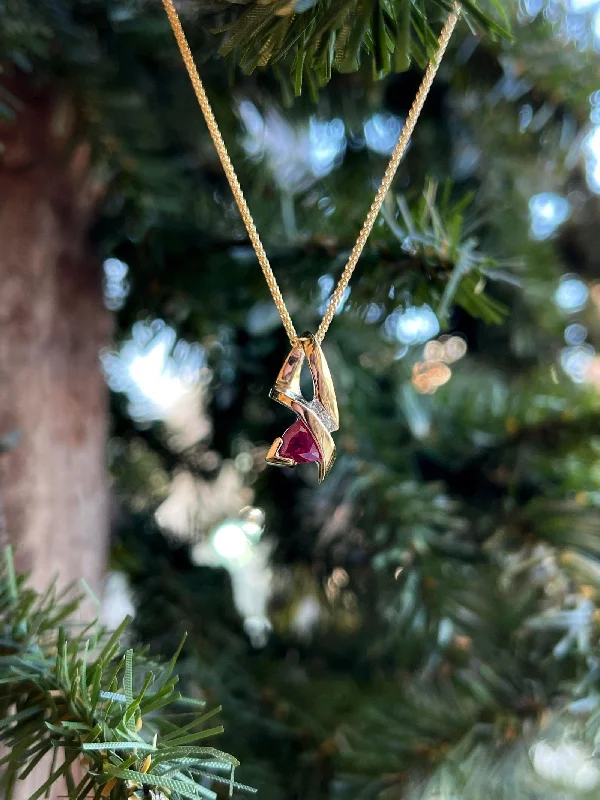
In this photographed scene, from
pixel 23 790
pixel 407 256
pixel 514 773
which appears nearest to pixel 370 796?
pixel 514 773

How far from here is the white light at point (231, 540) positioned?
520 millimetres

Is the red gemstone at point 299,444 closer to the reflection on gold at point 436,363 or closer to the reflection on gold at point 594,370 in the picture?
the reflection on gold at point 436,363

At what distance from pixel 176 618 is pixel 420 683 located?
0.64ft

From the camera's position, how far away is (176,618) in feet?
1.56

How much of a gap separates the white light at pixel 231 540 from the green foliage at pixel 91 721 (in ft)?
0.83

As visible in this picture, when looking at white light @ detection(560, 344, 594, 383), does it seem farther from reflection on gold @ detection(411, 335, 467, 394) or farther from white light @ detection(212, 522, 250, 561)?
white light @ detection(212, 522, 250, 561)

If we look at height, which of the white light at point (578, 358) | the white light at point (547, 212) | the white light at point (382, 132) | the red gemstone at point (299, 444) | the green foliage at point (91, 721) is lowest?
the green foliage at point (91, 721)

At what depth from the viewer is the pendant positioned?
292mm

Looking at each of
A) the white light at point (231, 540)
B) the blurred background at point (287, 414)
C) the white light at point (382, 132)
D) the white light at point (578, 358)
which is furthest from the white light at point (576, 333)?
the white light at point (231, 540)

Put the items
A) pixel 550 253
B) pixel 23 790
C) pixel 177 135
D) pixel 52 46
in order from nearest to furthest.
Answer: pixel 23 790 < pixel 52 46 < pixel 177 135 < pixel 550 253

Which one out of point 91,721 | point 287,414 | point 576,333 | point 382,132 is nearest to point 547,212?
point 576,333

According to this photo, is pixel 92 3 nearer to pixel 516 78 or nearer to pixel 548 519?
pixel 516 78

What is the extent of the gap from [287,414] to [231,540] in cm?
12

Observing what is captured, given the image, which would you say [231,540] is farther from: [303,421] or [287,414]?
[303,421]
